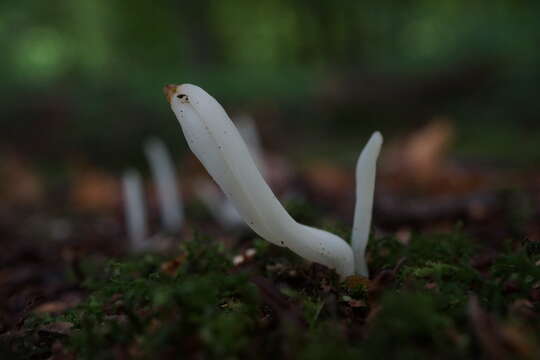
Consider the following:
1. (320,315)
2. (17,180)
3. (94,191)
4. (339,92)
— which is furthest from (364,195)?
(339,92)

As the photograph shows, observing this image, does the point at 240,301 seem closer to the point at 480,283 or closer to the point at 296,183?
the point at 480,283

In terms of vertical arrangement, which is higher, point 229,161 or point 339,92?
point 339,92

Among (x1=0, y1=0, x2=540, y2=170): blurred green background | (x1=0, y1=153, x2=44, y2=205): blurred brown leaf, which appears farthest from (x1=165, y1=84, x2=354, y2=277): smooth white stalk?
(x1=0, y1=153, x2=44, y2=205): blurred brown leaf

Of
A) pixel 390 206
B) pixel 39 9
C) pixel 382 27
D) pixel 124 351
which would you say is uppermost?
pixel 39 9

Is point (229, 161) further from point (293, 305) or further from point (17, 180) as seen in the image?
point (17, 180)

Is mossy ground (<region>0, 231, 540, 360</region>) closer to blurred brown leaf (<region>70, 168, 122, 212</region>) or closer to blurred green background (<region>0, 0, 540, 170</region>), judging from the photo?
blurred green background (<region>0, 0, 540, 170</region>)

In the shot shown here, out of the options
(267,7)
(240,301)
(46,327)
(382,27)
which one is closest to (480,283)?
(240,301)
